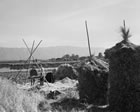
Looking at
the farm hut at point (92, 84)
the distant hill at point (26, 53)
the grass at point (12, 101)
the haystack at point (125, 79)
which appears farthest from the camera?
the distant hill at point (26, 53)

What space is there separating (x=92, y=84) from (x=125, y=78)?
7.29ft

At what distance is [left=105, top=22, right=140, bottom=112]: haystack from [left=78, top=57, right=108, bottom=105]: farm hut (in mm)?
1645

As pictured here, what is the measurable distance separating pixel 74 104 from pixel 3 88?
11.7ft

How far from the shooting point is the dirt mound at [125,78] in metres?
8.12

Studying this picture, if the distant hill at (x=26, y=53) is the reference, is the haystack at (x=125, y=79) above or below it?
below

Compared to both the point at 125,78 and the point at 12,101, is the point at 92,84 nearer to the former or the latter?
the point at 125,78

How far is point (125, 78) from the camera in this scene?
26.8ft

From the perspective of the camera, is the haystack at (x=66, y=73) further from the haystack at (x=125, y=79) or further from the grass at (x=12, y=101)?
the grass at (x=12, y=101)

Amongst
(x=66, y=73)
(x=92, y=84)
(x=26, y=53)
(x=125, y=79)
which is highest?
(x=26, y=53)

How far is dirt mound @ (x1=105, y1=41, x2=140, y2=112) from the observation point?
812 centimetres

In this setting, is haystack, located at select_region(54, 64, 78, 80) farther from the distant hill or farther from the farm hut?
the distant hill

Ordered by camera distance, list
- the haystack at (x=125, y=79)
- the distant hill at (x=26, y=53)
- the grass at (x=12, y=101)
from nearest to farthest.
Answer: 1. the grass at (x=12, y=101)
2. the haystack at (x=125, y=79)
3. the distant hill at (x=26, y=53)

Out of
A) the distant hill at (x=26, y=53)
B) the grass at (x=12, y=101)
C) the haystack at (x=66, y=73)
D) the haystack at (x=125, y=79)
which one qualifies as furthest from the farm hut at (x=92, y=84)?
the distant hill at (x=26, y=53)

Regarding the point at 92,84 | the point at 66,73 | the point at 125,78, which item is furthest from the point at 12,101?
the point at 66,73
